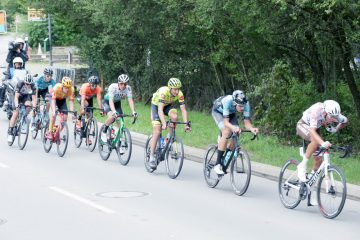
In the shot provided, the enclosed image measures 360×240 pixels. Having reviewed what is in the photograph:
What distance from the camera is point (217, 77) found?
1069 inches

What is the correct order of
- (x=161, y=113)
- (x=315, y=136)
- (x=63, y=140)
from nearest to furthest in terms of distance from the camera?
(x=315, y=136)
(x=161, y=113)
(x=63, y=140)

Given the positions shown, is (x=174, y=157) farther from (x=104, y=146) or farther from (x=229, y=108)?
(x=104, y=146)

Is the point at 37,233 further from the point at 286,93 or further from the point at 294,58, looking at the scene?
the point at 294,58

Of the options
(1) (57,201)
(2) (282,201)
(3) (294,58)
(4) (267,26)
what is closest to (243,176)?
(2) (282,201)

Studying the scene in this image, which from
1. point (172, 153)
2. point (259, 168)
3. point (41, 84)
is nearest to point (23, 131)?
point (41, 84)

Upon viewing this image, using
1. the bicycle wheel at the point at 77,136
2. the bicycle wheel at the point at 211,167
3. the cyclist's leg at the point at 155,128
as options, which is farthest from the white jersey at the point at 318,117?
the bicycle wheel at the point at 77,136

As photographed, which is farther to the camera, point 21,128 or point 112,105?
point 21,128

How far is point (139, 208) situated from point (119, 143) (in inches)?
190

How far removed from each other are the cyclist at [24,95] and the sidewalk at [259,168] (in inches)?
113

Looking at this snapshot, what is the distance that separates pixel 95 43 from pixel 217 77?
6.56 m

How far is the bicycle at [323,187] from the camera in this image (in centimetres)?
1091

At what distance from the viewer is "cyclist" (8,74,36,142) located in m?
18.4

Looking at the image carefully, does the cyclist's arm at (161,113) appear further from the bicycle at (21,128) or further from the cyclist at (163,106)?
the bicycle at (21,128)

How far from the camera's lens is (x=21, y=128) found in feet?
60.4
